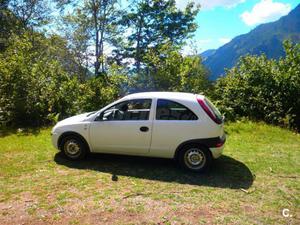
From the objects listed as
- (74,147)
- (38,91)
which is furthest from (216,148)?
(38,91)

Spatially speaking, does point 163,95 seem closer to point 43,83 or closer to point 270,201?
point 270,201

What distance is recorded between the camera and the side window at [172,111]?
7.01 m

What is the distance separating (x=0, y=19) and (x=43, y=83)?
665 inches

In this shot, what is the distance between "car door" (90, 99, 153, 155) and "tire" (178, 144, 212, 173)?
781mm

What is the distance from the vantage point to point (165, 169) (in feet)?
24.0

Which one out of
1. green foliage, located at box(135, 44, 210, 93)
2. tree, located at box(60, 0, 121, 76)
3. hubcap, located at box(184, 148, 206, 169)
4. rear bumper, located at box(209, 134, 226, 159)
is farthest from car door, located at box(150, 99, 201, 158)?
tree, located at box(60, 0, 121, 76)

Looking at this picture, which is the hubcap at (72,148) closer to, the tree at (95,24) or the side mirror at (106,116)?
the side mirror at (106,116)

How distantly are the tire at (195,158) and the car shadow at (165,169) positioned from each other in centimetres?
13

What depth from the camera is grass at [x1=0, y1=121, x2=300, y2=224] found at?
520 centimetres

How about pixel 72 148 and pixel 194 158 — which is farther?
pixel 72 148

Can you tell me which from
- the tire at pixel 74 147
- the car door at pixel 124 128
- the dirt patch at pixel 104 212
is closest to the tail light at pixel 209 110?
the car door at pixel 124 128

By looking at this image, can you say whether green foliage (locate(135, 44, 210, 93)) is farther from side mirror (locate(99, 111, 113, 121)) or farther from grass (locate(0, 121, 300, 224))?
side mirror (locate(99, 111, 113, 121))

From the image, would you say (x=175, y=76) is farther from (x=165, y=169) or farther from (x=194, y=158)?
(x=194, y=158)

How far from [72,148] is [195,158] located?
113 inches
